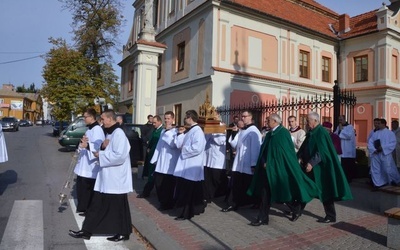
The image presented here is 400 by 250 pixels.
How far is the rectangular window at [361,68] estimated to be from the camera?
2211 centimetres

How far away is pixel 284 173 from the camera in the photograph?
572 centimetres

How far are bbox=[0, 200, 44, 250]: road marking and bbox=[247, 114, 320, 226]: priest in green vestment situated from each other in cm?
339

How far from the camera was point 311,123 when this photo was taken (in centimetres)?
605

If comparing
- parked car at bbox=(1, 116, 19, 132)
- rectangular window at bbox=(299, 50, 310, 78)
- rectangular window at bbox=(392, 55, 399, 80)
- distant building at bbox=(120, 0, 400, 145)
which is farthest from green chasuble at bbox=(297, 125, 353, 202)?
parked car at bbox=(1, 116, 19, 132)

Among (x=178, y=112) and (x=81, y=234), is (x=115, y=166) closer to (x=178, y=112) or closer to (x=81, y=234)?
(x=81, y=234)

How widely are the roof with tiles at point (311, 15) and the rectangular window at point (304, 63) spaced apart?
1.58 metres

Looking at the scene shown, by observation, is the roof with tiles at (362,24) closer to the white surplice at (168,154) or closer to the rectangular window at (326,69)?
the rectangular window at (326,69)

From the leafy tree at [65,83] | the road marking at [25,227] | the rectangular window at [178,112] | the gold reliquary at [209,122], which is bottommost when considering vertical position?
the road marking at [25,227]

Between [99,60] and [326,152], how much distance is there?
24454 millimetres

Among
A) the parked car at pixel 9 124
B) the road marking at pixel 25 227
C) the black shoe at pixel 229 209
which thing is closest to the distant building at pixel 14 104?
the parked car at pixel 9 124

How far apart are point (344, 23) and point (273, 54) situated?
8251mm

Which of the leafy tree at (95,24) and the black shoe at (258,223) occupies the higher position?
the leafy tree at (95,24)

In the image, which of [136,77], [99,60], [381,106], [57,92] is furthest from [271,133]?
[99,60]

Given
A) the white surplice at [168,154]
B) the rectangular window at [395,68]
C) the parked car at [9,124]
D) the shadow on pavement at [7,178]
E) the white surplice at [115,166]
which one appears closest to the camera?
the white surplice at [115,166]
